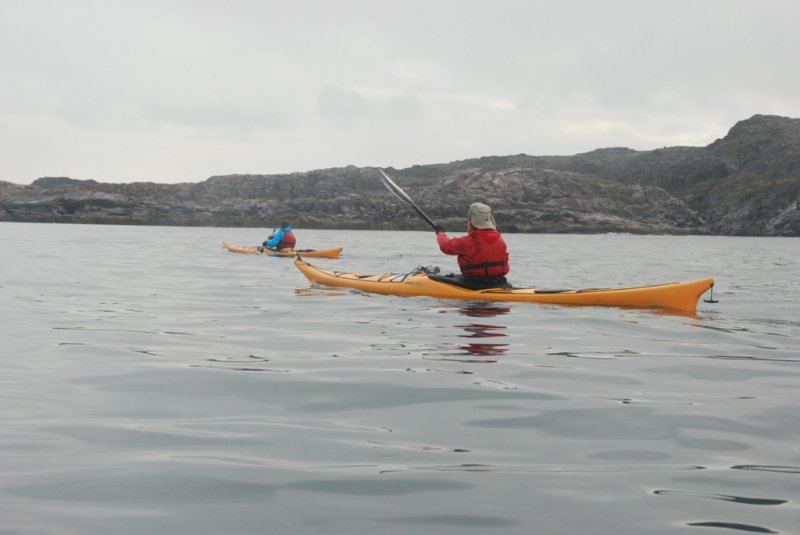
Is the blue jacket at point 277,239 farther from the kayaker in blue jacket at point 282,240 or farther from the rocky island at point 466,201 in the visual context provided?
the rocky island at point 466,201

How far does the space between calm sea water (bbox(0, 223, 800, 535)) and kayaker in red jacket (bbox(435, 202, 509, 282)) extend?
228 cm

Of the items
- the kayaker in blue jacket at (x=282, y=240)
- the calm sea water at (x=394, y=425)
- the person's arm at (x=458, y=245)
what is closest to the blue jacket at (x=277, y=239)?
the kayaker in blue jacket at (x=282, y=240)

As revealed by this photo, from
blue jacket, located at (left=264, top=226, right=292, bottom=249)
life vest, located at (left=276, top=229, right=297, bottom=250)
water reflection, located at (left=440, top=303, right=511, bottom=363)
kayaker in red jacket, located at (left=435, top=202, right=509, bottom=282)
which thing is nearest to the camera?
water reflection, located at (left=440, top=303, right=511, bottom=363)

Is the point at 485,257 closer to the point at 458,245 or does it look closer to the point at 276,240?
the point at 458,245

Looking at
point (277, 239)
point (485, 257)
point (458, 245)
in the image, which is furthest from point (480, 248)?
point (277, 239)

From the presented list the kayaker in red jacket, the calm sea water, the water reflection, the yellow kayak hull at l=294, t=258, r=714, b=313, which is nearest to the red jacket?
the kayaker in red jacket

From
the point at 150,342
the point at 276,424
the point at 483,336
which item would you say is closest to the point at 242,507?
the point at 276,424

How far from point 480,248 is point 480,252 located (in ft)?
0.27

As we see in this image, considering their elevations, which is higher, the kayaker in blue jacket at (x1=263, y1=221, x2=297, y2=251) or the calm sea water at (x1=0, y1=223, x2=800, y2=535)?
the kayaker in blue jacket at (x1=263, y1=221, x2=297, y2=251)

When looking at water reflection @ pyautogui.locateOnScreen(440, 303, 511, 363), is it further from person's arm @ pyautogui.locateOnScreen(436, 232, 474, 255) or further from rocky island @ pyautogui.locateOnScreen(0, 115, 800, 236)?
rocky island @ pyautogui.locateOnScreen(0, 115, 800, 236)

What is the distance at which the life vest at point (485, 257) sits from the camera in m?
12.4

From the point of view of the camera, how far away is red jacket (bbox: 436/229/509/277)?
12.3 metres

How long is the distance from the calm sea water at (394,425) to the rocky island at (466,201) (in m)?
104

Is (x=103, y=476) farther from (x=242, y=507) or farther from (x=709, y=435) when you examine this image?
(x=709, y=435)
